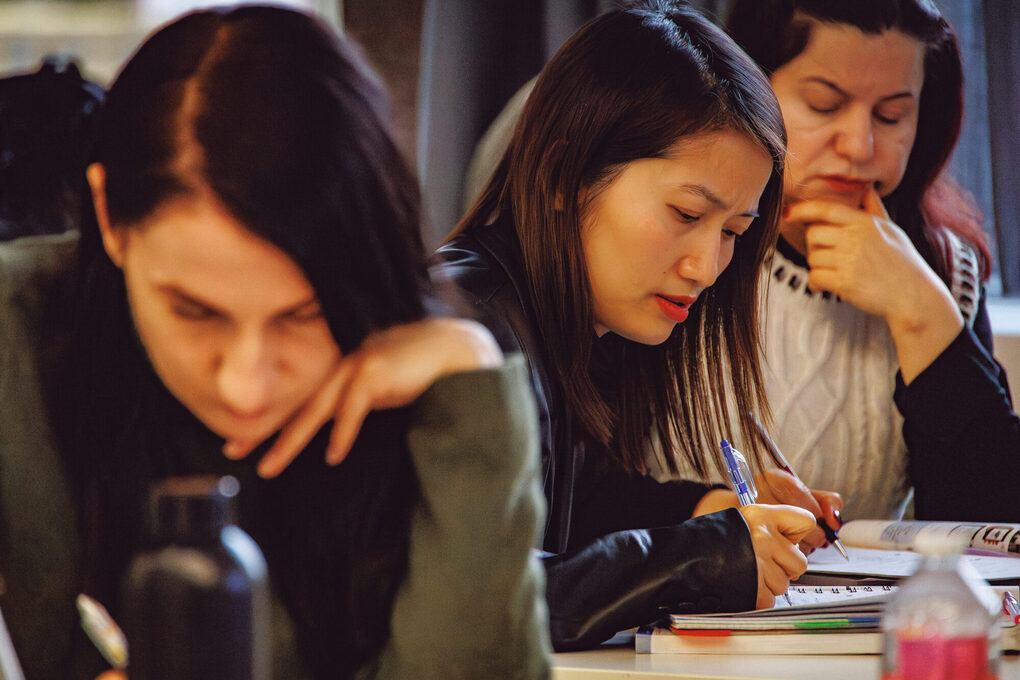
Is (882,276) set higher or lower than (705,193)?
lower

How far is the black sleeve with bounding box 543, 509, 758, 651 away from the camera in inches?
38.7

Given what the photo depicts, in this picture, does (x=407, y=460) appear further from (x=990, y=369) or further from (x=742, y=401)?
(x=990, y=369)

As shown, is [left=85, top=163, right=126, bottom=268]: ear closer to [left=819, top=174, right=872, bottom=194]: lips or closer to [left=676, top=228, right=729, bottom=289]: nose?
[left=676, top=228, right=729, bottom=289]: nose

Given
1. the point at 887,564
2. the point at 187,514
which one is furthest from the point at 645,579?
the point at 187,514

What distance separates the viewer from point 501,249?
1.20 metres

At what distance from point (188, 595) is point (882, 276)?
4.45ft

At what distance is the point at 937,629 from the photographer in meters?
0.64

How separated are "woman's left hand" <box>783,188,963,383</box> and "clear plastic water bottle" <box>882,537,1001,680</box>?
38.7 inches

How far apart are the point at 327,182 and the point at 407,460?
24cm

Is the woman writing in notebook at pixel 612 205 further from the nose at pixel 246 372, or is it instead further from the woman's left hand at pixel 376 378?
the nose at pixel 246 372

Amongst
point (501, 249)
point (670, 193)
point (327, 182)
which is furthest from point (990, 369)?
point (327, 182)

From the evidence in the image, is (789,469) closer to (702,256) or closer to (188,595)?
(702,256)

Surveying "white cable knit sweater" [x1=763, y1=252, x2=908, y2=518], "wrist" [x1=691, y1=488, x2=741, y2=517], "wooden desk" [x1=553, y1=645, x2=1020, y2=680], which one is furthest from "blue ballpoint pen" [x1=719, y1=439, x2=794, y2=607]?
"white cable knit sweater" [x1=763, y1=252, x2=908, y2=518]

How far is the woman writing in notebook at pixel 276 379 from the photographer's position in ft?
2.31
